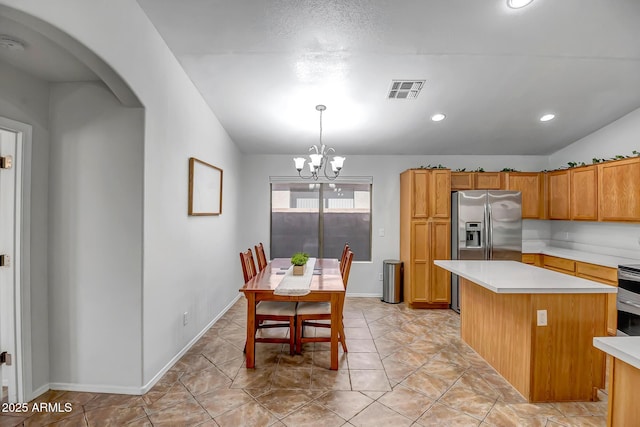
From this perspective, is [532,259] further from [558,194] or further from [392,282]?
[392,282]

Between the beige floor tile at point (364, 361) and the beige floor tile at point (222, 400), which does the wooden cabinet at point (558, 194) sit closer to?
the beige floor tile at point (364, 361)

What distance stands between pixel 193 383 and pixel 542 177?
220 inches

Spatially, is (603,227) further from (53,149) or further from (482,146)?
(53,149)

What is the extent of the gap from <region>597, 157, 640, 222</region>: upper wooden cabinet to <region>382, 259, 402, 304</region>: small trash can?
273cm

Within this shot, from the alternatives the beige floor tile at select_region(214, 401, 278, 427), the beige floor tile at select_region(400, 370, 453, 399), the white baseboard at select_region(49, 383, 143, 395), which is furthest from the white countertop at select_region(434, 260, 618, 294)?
the white baseboard at select_region(49, 383, 143, 395)

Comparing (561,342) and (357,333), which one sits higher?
(561,342)

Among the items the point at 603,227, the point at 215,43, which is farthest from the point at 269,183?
the point at 603,227

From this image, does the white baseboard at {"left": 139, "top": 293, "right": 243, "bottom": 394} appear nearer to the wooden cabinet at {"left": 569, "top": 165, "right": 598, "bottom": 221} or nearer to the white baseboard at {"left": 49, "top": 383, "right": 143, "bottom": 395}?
the white baseboard at {"left": 49, "top": 383, "right": 143, "bottom": 395}

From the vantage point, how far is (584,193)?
4.32 meters

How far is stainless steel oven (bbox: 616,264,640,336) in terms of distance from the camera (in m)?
3.19

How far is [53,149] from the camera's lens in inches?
95.9

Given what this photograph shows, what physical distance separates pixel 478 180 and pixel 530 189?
0.85 m

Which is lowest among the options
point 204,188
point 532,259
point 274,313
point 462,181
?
point 274,313

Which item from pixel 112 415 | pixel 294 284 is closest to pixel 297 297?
pixel 294 284
